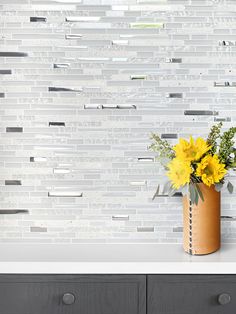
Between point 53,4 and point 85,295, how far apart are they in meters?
1.12

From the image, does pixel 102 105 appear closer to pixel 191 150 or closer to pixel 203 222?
pixel 191 150

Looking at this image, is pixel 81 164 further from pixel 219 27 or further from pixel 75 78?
pixel 219 27

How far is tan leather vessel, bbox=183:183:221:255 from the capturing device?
56.0 inches

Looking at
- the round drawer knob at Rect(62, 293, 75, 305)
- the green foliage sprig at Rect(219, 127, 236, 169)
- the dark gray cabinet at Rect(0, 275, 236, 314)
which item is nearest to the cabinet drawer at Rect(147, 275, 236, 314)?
the dark gray cabinet at Rect(0, 275, 236, 314)

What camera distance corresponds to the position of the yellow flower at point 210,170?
1362mm

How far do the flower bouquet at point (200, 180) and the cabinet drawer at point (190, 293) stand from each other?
124mm

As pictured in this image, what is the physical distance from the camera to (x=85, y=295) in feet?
4.48

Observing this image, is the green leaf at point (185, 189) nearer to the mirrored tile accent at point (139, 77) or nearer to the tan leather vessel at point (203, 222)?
the tan leather vessel at point (203, 222)

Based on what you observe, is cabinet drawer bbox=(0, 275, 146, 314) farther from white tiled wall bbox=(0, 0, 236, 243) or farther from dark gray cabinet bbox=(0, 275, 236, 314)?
white tiled wall bbox=(0, 0, 236, 243)

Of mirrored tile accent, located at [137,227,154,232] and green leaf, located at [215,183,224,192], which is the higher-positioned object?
green leaf, located at [215,183,224,192]

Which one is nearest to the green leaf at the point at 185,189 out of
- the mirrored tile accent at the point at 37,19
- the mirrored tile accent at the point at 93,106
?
the mirrored tile accent at the point at 93,106

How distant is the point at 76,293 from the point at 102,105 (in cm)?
73

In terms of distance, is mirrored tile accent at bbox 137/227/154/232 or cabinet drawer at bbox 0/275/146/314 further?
mirrored tile accent at bbox 137/227/154/232

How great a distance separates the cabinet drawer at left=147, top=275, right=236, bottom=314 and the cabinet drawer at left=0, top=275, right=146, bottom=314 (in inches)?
1.7
